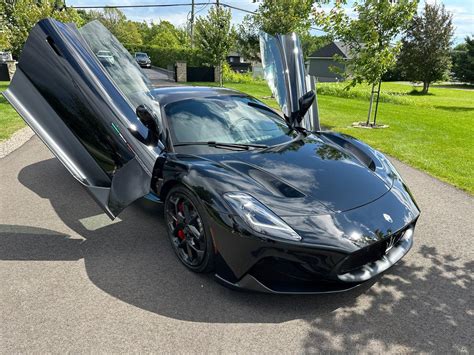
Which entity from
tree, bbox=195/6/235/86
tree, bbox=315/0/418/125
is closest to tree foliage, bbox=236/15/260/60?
tree, bbox=195/6/235/86

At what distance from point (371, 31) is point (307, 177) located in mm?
7752

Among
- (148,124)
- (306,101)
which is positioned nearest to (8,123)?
(148,124)

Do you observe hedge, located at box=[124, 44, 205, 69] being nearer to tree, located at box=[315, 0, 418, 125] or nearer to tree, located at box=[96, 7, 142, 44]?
tree, located at box=[315, 0, 418, 125]

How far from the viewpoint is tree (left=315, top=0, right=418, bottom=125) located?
891 cm

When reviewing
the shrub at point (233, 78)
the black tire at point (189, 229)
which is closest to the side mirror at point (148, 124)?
the black tire at point (189, 229)

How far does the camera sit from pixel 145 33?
74.4 metres

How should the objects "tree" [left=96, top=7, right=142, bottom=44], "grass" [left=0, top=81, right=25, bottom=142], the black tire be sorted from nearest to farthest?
the black tire
"grass" [left=0, top=81, right=25, bottom=142]
"tree" [left=96, top=7, right=142, bottom=44]

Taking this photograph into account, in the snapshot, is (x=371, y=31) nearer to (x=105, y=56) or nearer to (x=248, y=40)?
(x=105, y=56)

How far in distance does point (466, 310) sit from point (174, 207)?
2.38 m

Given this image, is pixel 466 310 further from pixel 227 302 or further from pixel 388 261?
pixel 227 302

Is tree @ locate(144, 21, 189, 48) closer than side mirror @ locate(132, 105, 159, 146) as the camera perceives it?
No

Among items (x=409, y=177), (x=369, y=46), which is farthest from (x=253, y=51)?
(x=409, y=177)

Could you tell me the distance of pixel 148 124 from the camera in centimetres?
334

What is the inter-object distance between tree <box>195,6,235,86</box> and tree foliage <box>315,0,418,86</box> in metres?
9.35
